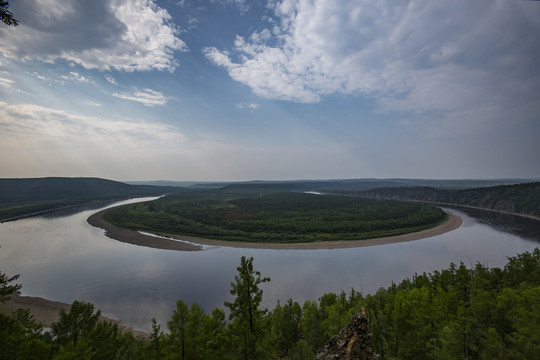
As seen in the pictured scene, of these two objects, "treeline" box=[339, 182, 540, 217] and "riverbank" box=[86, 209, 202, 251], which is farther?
"treeline" box=[339, 182, 540, 217]

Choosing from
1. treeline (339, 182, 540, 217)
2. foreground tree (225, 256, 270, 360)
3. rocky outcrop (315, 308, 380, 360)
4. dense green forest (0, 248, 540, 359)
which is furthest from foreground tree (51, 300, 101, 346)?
treeline (339, 182, 540, 217)

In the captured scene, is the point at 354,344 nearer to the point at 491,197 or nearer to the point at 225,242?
the point at 225,242

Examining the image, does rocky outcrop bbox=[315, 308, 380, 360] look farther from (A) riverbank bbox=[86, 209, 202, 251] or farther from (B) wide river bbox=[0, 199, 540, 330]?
(A) riverbank bbox=[86, 209, 202, 251]

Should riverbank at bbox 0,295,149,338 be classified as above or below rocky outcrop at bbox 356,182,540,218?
below

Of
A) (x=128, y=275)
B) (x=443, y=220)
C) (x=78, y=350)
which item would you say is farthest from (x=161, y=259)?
(x=443, y=220)

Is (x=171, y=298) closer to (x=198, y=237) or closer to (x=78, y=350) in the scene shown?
(x=78, y=350)

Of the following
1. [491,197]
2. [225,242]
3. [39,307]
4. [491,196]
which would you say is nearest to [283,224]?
[225,242]
